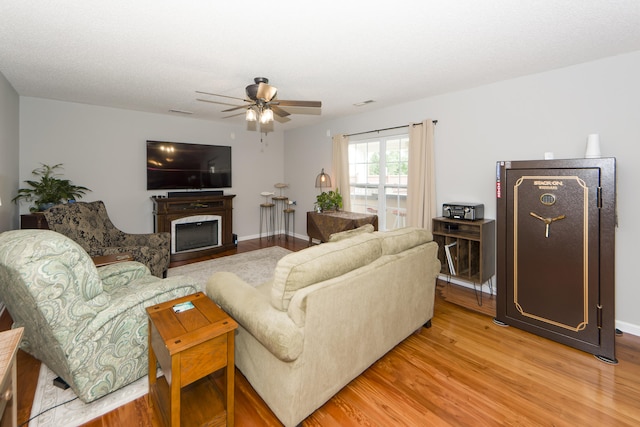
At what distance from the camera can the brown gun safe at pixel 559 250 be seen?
222 cm

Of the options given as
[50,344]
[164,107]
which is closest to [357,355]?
[50,344]

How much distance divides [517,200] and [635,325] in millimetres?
1531

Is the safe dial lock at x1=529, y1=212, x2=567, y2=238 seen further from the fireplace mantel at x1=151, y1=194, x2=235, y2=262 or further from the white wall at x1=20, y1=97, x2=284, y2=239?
the white wall at x1=20, y1=97, x2=284, y2=239

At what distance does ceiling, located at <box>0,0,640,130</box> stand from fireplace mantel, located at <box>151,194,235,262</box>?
1882 mm

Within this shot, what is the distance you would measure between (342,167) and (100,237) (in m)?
3.63

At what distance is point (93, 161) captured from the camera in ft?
14.7

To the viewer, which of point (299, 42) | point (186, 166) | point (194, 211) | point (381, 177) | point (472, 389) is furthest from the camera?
point (186, 166)

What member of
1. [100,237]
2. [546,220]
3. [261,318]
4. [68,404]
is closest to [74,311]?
[68,404]

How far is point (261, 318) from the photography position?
1560 mm

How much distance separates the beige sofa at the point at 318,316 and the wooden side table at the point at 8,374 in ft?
2.98

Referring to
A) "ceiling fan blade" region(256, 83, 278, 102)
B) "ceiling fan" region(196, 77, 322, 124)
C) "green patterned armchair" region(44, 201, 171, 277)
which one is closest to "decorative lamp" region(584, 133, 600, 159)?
"ceiling fan" region(196, 77, 322, 124)

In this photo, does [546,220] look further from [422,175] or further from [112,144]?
[112,144]

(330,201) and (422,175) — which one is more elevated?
(422,175)

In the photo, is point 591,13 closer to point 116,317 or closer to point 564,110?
point 564,110
